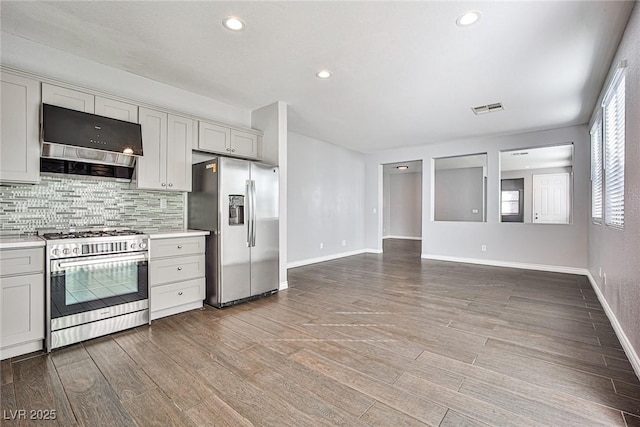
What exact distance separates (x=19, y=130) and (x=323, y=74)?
276 cm

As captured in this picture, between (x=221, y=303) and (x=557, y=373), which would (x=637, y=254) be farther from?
(x=221, y=303)

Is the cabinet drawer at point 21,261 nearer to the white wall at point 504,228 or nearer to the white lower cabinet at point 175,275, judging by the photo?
the white lower cabinet at point 175,275

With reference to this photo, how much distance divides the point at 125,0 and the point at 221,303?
9.36 feet

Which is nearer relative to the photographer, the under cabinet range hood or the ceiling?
the ceiling

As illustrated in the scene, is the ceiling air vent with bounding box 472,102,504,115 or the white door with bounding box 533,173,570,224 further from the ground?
the ceiling air vent with bounding box 472,102,504,115

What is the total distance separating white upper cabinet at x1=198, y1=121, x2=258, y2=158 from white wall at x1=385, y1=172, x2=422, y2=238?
7.76 meters

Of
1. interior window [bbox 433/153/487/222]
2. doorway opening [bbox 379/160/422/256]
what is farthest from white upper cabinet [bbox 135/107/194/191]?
doorway opening [bbox 379/160/422/256]

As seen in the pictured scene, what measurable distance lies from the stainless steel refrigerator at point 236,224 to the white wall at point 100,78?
0.84 metres

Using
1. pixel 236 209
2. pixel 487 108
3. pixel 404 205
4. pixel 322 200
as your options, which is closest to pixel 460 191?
pixel 404 205

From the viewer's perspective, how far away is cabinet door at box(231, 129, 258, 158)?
3.95 metres

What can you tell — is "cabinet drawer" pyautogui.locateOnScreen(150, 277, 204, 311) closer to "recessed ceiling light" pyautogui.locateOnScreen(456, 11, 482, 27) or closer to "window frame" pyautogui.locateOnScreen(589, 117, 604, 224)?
"recessed ceiling light" pyautogui.locateOnScreen(456, 11, 482, 27)

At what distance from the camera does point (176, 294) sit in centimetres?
312

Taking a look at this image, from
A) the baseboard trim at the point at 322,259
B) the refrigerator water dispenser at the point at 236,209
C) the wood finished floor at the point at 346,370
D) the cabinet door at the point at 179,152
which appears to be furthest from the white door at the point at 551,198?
the cabinet door at the point at 179,152

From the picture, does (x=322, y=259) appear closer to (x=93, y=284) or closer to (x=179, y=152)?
(x=179, y=152)
